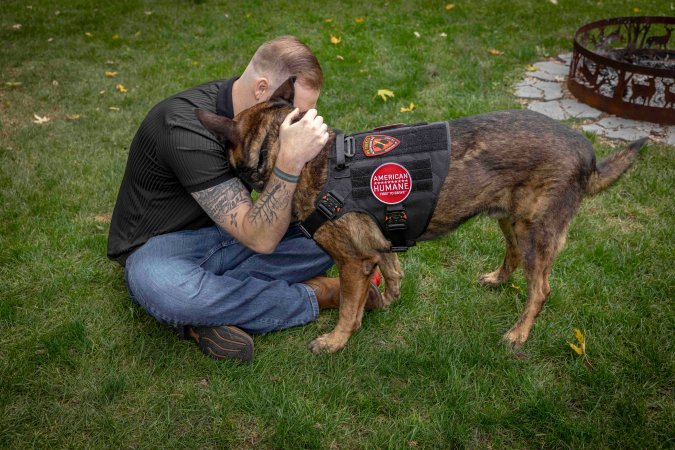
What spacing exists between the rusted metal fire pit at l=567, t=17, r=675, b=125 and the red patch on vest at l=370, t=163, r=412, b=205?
151 inches

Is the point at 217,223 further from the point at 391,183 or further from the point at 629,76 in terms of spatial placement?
the point at 629,76

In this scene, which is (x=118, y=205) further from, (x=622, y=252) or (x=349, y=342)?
(x=622, y=252)

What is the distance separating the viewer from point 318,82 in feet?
10.7

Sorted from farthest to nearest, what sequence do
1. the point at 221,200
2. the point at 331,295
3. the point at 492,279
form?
the point at 492,279
the point at 331,295
the point at 221,200

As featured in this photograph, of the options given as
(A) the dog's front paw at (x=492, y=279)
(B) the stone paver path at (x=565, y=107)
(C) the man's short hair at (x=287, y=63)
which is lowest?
(A) the dog's front paw at (x=492, y=279)

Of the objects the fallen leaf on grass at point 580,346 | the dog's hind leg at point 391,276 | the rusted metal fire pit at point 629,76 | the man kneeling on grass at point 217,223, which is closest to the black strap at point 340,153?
the man kneeling on grass at point 217,223

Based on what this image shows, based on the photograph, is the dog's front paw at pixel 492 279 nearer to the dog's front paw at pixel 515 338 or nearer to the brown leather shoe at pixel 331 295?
the dog's front paw at pixel 515 338

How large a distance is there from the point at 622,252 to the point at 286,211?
2.59 metres

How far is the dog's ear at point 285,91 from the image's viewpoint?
2967 millimetres

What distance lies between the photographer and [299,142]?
8.81ft

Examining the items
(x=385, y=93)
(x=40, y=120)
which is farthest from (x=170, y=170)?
(x=40, y=120)

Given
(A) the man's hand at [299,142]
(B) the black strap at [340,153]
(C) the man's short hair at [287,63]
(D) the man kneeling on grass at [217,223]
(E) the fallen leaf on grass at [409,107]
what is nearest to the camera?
(A) the man's hand at [299,142]

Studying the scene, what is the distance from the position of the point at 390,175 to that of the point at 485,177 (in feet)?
1.69

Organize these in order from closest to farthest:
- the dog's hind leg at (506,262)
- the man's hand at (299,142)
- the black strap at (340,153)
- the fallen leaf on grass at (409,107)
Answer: the man's hand at (299,142) < the black strap at (340,153) < the dog's hind leg at (506,262) < the fallen leaf on grass at (409,107)
